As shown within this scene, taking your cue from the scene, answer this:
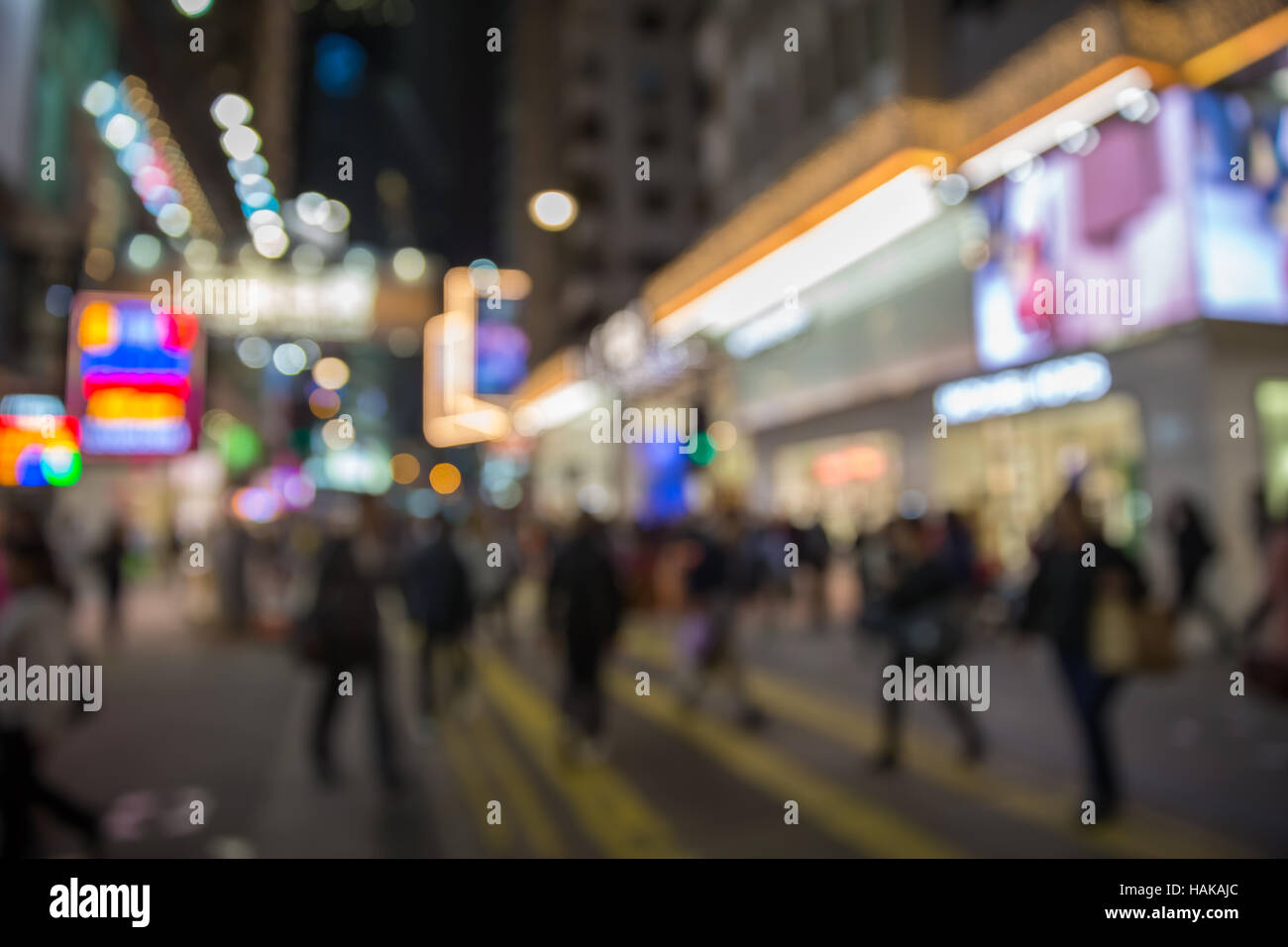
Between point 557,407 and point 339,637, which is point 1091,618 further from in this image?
point 557,407

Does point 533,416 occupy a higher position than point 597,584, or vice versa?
point 533,416

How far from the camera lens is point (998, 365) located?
11.7 m

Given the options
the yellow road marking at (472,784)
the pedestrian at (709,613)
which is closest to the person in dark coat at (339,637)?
the yellow road marking at (472,784)

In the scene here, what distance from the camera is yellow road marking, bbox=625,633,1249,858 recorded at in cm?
391

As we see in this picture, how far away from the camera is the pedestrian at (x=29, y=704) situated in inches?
138

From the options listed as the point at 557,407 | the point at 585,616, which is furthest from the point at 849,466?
the point at 557,407

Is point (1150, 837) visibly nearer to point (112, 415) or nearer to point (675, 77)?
point (112, 415)

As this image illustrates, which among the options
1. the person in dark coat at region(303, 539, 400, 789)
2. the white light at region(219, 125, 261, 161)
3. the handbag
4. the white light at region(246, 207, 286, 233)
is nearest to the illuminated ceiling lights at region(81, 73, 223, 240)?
the white light at region(246, 207, 286, 233)

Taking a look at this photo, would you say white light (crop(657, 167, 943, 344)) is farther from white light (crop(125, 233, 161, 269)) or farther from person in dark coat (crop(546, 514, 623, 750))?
white light (crop(125, 233, 161, 269))

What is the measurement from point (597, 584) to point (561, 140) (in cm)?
3793

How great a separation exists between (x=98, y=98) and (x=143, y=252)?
3.62 m

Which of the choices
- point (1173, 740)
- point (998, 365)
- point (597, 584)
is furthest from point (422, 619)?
point (998, 365)

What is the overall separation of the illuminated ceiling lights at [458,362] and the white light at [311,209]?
234cm

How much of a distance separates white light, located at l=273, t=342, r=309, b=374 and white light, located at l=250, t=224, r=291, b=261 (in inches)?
68.8
